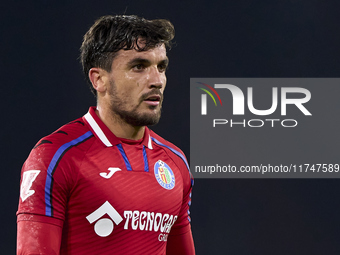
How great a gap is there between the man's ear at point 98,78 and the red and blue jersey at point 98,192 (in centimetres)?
7

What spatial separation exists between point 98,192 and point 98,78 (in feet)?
0.95

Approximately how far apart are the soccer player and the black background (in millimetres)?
828

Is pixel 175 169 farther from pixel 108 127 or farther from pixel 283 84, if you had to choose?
pixel 283 84

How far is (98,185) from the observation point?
3.30 feet

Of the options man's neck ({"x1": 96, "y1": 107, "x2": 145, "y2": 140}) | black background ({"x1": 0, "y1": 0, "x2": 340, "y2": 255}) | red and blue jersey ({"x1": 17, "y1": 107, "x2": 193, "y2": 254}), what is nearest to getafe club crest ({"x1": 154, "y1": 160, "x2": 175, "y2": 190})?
red and blue jersey ({"x1": 17, "y1": 107, "x2": 193, "y2": 254})

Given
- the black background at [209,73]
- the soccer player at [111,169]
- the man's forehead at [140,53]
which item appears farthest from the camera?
the black background at [209,73]

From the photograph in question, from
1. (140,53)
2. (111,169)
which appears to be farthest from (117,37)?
(111,169)

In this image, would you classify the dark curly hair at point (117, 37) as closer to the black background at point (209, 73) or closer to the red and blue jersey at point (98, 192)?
the red and blue jersey at point (98, 192)

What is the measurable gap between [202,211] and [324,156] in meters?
0.60

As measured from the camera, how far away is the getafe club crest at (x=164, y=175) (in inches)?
44.3

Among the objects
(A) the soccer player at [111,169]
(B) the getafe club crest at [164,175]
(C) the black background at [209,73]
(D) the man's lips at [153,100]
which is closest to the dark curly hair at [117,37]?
(A) the soccer player at [111,169]

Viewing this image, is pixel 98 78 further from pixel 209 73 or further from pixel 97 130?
pixel 209 73

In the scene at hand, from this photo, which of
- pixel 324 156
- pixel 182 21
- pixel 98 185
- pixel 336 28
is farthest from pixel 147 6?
pixel 98 185

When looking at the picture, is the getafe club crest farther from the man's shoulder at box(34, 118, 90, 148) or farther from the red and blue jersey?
the man's shoulder at box(34, 118, 90, 148)
